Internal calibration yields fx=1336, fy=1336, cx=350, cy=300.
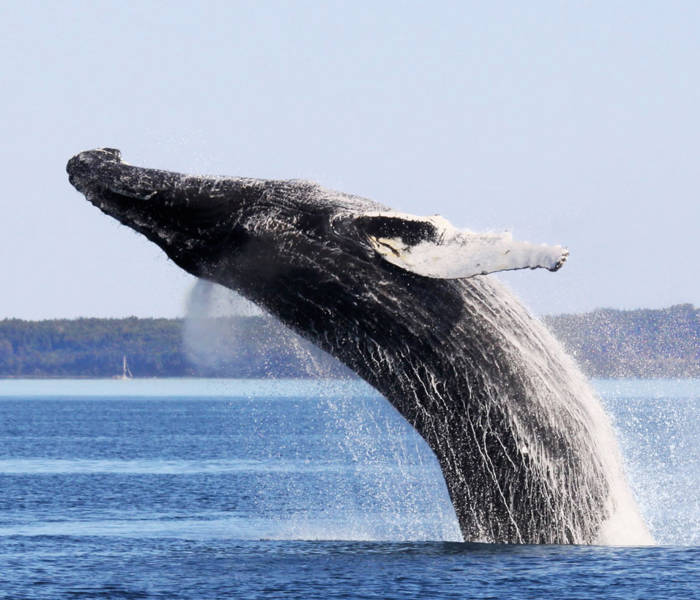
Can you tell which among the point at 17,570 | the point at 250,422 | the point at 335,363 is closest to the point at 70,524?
the point at 17,570

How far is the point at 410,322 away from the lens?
37.8ft

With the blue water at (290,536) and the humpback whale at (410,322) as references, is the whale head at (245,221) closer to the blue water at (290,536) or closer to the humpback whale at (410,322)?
the humpback whale at (410,322)

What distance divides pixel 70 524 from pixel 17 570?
5.88 metres

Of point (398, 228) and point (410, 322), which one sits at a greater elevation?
point (398, 228)

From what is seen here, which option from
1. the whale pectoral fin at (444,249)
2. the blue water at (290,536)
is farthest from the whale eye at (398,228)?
the blue water at (290,536)

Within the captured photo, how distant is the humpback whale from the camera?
37.5 ft

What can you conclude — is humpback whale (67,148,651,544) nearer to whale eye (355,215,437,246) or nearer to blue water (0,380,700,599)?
whale eye (355,215,437,246)

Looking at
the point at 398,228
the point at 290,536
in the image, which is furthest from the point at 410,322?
the point at 290,536

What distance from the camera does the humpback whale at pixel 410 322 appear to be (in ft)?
37.5

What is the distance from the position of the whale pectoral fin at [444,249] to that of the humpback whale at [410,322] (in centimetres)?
2

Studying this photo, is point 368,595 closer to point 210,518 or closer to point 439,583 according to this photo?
point 439,583

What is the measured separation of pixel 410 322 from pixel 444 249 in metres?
0.94

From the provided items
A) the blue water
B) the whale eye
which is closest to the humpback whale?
the whale eye

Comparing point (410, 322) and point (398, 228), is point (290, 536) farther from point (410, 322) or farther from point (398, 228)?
point (398, 228)
